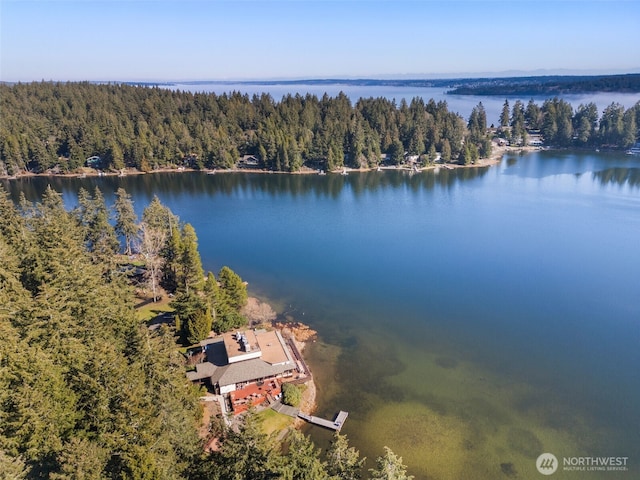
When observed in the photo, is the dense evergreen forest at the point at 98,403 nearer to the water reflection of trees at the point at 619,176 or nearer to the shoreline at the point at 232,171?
the shoreline at the point at 232,171

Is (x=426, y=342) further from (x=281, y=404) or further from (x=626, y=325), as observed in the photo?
(x=626, y=325)

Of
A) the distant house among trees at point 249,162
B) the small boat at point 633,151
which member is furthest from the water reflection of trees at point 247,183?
the small boat at point 633,151

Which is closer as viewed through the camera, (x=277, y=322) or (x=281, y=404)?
(x=281, y=404)

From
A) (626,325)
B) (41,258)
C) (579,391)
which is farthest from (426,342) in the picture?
(41,258)

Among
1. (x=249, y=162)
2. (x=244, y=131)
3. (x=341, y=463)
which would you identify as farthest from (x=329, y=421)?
(x=244, y=131)

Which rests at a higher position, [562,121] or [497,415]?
[562,121]

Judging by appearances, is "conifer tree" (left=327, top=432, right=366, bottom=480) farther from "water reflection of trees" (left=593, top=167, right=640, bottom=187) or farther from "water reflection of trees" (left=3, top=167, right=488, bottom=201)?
"water reflection of trees" (left=593, top=167, right=640, bottom=187)

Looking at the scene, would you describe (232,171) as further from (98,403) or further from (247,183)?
(98,403)
